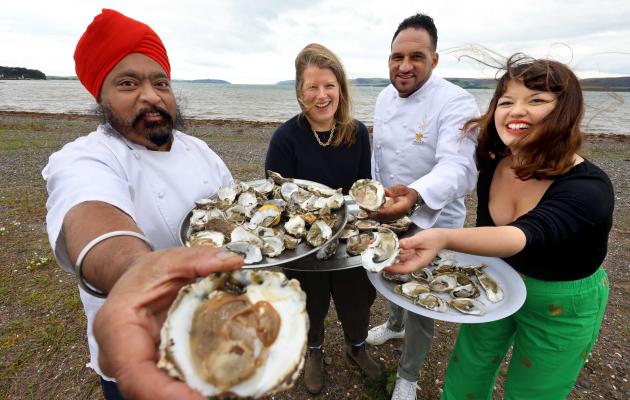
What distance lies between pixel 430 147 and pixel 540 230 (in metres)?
1.30

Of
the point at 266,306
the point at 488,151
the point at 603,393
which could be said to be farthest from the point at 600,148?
the point at 266,306

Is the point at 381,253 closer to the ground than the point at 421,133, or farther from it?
closer to the ground

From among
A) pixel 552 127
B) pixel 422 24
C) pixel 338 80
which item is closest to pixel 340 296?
pixel 338 80

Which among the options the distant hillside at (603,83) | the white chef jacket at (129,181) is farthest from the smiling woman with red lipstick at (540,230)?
the white chef jacket at (129,181)

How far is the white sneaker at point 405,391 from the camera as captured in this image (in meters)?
2.72

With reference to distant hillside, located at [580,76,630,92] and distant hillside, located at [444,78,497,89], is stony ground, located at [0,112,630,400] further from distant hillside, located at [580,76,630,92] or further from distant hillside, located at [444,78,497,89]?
distant hillside, located at [444,78,497,89]

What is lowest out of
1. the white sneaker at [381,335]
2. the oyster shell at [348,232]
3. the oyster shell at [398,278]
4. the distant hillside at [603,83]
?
the white sneaker at [381,335]

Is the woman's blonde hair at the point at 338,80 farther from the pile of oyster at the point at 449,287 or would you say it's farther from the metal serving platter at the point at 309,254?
the pile of oyster at the point at 449,287

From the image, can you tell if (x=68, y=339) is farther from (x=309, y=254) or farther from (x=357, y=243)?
(x=357, y=243)

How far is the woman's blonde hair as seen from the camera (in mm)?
2531

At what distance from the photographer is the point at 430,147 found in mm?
2682

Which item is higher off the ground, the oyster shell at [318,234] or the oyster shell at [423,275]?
the oyster shell at [318,234]

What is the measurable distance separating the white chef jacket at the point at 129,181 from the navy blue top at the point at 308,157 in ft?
1.72

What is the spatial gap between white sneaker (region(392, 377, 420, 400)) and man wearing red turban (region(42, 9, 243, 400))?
83.0 inches
